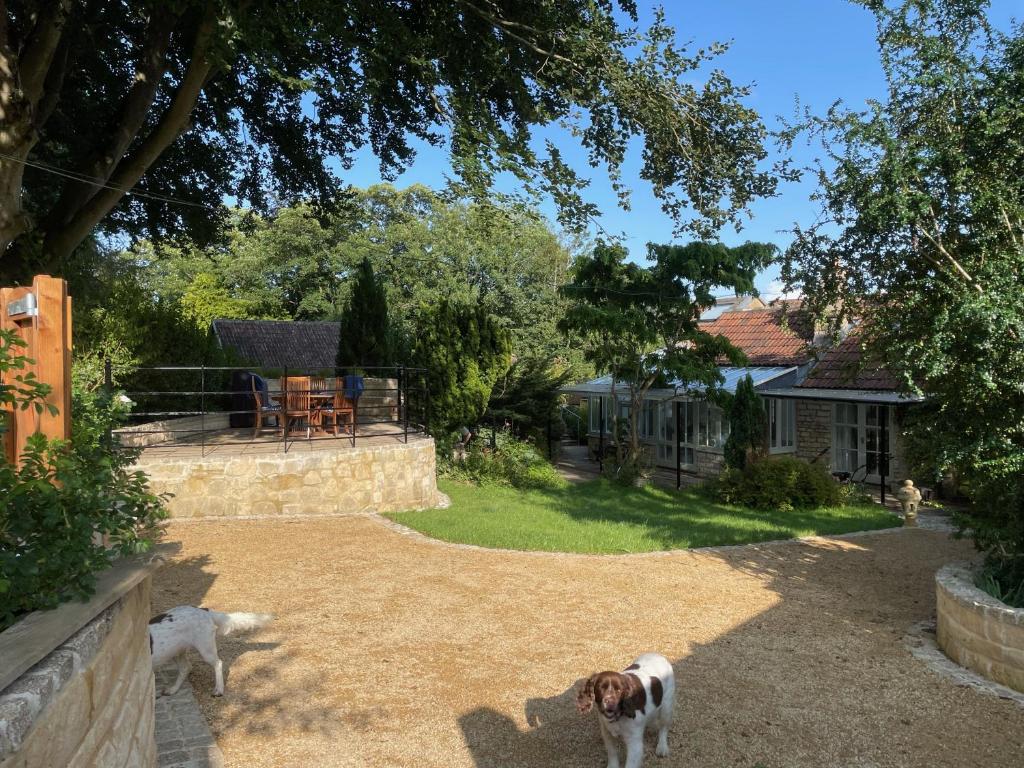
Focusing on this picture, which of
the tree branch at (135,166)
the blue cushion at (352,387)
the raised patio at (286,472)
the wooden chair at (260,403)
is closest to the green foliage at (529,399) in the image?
the blue cushion at (352,387)

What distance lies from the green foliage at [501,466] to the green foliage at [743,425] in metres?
3.95

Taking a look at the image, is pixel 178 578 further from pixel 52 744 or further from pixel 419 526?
pixel 52 744

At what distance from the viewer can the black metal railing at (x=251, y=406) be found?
11.9m

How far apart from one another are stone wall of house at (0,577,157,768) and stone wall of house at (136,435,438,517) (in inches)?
274

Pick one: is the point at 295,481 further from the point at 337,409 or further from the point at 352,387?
the point at 352,387

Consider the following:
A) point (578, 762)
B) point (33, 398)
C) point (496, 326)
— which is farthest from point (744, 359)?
point (33, 398)

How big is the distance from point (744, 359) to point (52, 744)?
16.0 m

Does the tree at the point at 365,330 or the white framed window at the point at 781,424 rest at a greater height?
the tree at the point at 365,330

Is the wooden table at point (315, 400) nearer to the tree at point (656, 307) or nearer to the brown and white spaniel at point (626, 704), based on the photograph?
the tree at point (656, 307)

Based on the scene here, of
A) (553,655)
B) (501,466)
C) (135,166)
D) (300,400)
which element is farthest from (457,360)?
(553,655)

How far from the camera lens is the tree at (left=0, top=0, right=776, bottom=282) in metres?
7.50

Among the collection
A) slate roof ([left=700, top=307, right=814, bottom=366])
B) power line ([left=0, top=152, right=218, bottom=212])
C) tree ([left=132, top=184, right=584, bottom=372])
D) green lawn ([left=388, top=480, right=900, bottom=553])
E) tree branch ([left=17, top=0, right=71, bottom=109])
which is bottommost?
green lawn ([left=388, top=480, right=900, bottom=553])

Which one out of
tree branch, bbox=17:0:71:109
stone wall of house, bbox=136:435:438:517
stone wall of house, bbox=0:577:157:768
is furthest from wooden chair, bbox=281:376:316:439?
stone wall of house, bbox=0:577:157:768

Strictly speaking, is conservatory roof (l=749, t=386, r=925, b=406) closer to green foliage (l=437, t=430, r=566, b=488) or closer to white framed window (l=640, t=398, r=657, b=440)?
white framed window (l=640, t=398, r=657, b=440)
